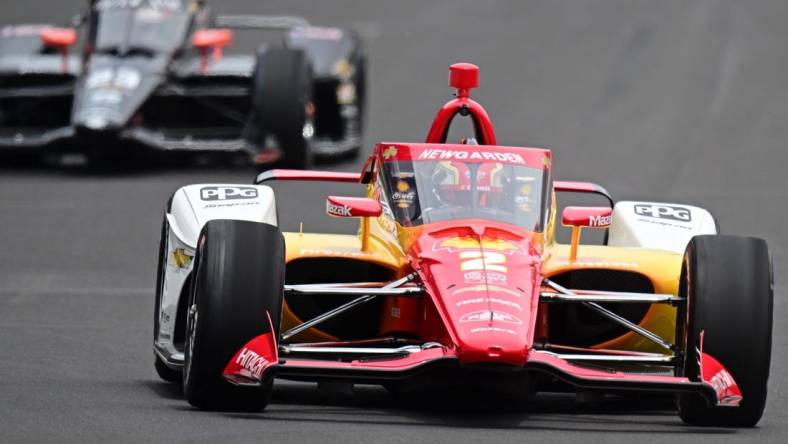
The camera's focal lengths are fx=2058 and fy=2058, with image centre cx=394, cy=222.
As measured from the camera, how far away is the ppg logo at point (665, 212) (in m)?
13.0

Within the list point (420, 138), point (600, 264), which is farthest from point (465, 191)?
point (420, 138)

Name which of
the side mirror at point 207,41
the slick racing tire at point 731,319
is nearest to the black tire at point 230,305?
the slick racing tire at point 731,319

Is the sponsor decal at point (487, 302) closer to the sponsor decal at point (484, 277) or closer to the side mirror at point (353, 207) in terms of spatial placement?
the sponsor decal at point (484, 277)

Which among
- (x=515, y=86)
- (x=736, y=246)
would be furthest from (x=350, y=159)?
(x=736, y=246)

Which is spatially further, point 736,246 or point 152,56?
point 152,56

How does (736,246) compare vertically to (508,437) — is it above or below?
above

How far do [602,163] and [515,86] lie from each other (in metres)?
5.18

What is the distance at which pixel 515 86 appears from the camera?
2884 cm

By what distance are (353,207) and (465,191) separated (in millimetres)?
674

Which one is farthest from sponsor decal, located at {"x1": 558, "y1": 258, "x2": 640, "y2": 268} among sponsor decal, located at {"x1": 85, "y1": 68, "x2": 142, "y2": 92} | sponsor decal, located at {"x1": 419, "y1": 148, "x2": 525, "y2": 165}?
sponsor decal, located at {"x1": 85, "y1": 68, "x2": 142, "y2": 92}

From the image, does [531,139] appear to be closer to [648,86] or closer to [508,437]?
[648,86]

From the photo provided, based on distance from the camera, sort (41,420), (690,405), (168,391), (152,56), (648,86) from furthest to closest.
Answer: (648,86), (152,56), (168,391), (690,405), (41,420)

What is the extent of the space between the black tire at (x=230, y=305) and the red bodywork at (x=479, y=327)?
94 millimetres

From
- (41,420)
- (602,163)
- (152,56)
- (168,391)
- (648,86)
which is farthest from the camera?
(648,86)
